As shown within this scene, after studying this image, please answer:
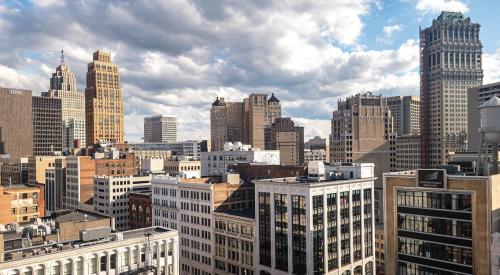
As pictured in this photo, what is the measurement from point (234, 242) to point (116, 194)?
255ft

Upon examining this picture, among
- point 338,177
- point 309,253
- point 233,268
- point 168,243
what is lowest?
point 233,268

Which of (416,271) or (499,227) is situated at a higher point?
(499,227)

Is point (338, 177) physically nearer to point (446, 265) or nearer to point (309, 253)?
point (309, 253)

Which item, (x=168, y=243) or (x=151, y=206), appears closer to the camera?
(x=168, y=243)

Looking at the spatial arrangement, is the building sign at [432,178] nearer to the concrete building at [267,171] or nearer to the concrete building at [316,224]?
the concrete building at [316,224]

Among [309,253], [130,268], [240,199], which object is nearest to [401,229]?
[309,253]

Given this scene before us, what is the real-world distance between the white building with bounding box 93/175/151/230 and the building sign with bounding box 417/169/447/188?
130 meters

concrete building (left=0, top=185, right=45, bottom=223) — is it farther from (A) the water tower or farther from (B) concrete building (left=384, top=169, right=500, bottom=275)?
(A) the water tower

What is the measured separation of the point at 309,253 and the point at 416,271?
26738 mm

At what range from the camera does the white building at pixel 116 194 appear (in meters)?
170

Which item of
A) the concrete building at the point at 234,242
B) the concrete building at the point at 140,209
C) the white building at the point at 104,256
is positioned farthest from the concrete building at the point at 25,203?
the white building at the point at 104,256

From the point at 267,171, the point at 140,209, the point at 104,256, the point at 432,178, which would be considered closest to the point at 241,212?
the point at 267,171

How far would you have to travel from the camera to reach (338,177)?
107625mm

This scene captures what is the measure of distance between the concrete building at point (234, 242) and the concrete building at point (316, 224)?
318 centimetres
